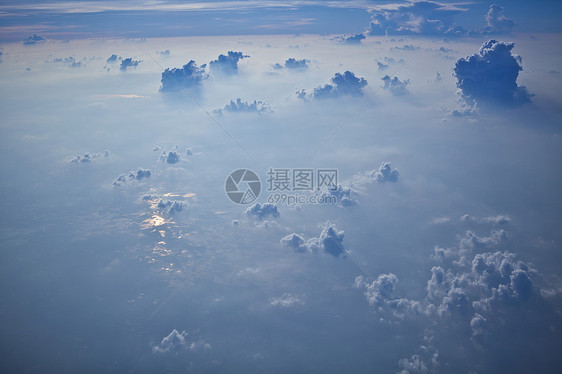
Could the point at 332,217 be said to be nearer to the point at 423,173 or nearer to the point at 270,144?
the point at 423,173

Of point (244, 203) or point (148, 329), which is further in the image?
point (244, 203)

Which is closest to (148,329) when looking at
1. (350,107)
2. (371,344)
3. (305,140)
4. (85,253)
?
(85,253)

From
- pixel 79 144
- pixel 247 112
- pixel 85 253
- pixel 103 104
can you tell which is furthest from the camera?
pixel 103 104

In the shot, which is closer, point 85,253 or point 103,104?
point 85,253

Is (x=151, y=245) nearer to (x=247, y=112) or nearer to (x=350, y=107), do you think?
(x=247, y=112)

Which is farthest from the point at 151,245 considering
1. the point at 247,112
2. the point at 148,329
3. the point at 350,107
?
the point at 350,107

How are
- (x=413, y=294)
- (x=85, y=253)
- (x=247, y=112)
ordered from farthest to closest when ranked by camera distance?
(x=247, y=112) < (x=85, y=253) < (x=413, y=294)
